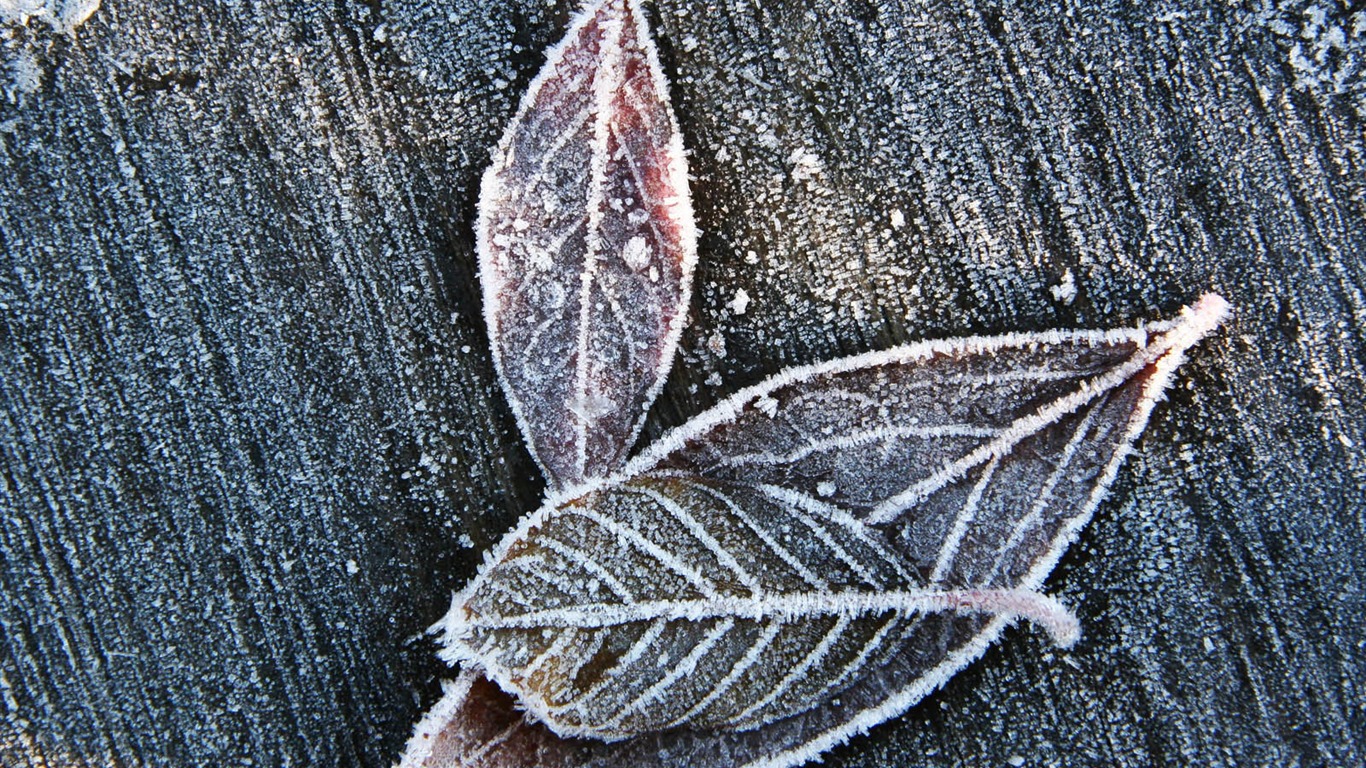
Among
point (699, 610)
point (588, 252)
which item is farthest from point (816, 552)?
point (588, 252)

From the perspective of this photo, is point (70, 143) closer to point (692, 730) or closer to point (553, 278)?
point (553, 278)

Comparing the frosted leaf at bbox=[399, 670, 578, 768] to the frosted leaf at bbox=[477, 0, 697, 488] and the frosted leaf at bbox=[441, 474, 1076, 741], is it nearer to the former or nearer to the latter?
the frosted leaf at bbox=[441, 474, 1076, 741]

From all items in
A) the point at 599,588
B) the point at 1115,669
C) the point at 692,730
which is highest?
the point at 599,588

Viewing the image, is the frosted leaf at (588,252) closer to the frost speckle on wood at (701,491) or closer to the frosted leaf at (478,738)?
the frost speckle on wood at (701,491)

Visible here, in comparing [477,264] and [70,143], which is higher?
[70,143]

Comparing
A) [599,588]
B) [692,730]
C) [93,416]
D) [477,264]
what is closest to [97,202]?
[93,416]

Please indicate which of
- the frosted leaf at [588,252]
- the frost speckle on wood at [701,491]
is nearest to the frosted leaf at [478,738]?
the frost speckle on wood at [701,491]

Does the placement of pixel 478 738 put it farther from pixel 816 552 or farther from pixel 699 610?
pixel 816 552
